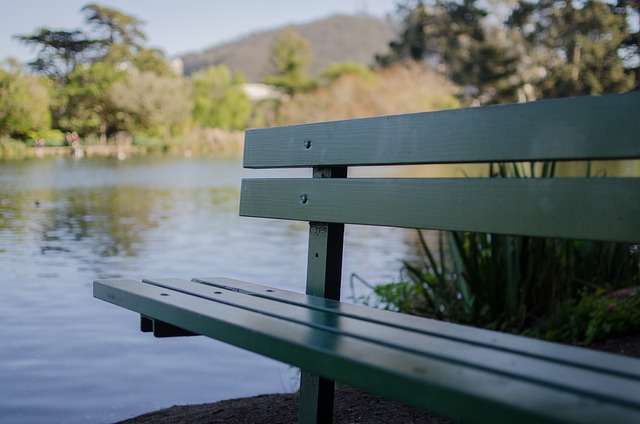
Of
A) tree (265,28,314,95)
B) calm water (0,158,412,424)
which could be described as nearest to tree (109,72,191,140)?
tree (265,28,314,95)

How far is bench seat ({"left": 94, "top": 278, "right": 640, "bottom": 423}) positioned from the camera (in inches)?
36.5

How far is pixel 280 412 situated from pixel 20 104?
34.2 m

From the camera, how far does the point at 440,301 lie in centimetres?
347

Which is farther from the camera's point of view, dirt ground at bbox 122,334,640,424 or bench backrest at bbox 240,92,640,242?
dirt ground at bbox 122,334,640,424

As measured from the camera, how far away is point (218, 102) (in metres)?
55.6

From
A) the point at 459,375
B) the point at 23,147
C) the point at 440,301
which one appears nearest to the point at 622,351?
the point at 440,301

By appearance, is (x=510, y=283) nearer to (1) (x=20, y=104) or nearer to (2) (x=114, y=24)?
(1) (x=20, y=104)

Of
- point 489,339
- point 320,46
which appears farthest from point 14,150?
point 320,46

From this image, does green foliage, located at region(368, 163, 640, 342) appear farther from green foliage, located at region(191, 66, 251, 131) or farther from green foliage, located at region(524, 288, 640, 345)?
green foliage, located at region(191, 66, 251, 131)

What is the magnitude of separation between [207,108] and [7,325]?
49637 millimetres

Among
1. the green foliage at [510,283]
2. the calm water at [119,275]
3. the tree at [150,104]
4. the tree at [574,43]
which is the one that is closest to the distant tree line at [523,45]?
the tree at [574,43]

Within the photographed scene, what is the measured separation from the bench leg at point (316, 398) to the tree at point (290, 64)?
60.3m

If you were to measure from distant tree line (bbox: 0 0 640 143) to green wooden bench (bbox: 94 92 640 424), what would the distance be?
74.7 ft

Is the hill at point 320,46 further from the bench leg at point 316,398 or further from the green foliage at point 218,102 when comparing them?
the bench leg at point 316,398
